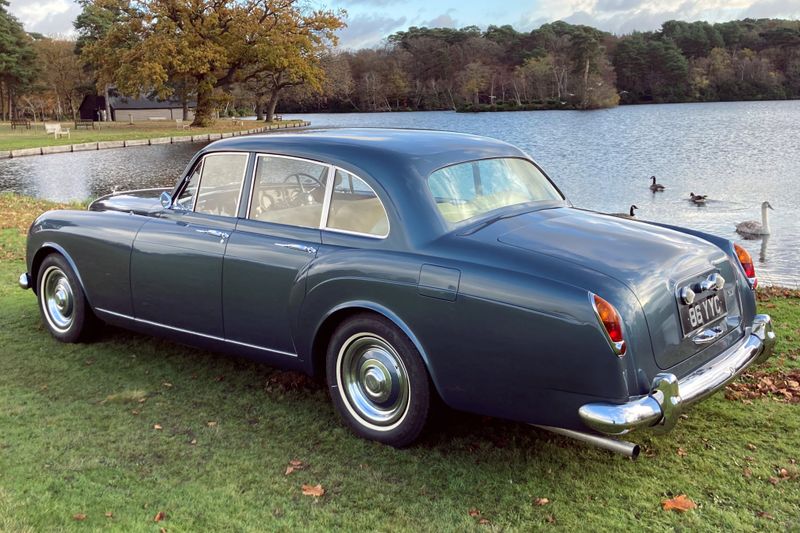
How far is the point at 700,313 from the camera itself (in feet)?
12.1

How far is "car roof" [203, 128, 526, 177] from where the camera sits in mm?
4137

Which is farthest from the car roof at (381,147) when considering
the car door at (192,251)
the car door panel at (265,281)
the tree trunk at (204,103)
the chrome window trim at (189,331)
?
the tree trunk at (204,103)

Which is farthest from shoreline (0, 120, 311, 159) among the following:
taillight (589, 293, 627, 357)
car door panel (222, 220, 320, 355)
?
taillight (589, 293, 627, 357)

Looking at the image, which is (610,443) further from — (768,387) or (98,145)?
(98,145)

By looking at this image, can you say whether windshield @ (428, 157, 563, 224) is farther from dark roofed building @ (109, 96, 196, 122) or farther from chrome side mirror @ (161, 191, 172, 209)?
dark roofed building @ (109, 96, 196, 122)

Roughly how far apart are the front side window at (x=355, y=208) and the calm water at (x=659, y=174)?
29.8 feet

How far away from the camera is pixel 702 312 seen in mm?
3701

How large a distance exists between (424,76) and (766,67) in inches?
2021

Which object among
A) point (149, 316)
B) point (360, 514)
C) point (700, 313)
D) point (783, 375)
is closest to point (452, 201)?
point (700, 313)

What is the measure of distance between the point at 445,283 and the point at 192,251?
6.52 feet

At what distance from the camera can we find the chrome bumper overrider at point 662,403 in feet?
10.3

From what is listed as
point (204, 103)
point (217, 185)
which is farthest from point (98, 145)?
point (217, 185)

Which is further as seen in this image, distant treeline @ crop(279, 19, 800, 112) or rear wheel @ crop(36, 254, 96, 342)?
distant treeline @ crop(279, 19, 800, 112)

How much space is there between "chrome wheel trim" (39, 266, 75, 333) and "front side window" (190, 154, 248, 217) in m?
1.41
